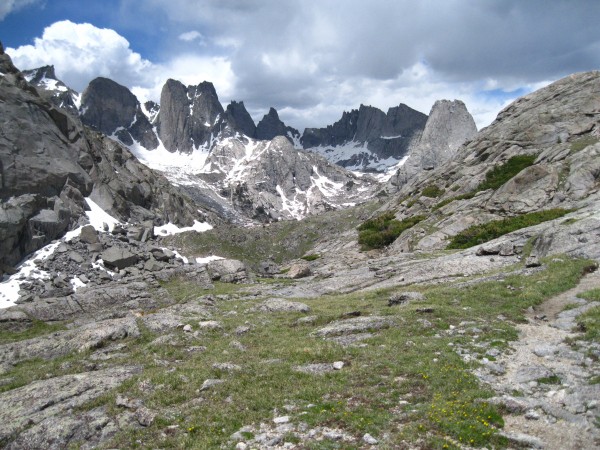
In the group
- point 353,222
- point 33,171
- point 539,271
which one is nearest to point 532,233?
point 539,271

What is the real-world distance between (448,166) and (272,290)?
6589 centimetres

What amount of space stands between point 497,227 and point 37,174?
78415 millimetres

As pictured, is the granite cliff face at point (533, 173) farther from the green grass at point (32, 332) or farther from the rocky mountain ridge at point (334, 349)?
the green grass at point (32, 332)

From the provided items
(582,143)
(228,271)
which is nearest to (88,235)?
(228,271)

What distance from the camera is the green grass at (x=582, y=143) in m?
63.9

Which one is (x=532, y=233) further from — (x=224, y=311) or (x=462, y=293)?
(x=224, y=311)

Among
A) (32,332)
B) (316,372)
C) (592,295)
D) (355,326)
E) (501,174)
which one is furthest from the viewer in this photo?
(501,174)

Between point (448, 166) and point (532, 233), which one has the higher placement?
point (448, 166)

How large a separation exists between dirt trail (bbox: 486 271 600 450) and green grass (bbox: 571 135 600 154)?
53410 mm

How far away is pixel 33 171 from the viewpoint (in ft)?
243

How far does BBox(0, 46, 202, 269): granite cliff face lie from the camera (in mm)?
64625

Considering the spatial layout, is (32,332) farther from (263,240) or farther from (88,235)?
(263,240)

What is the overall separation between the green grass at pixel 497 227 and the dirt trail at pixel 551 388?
106 feet

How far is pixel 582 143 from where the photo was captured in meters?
65.3
